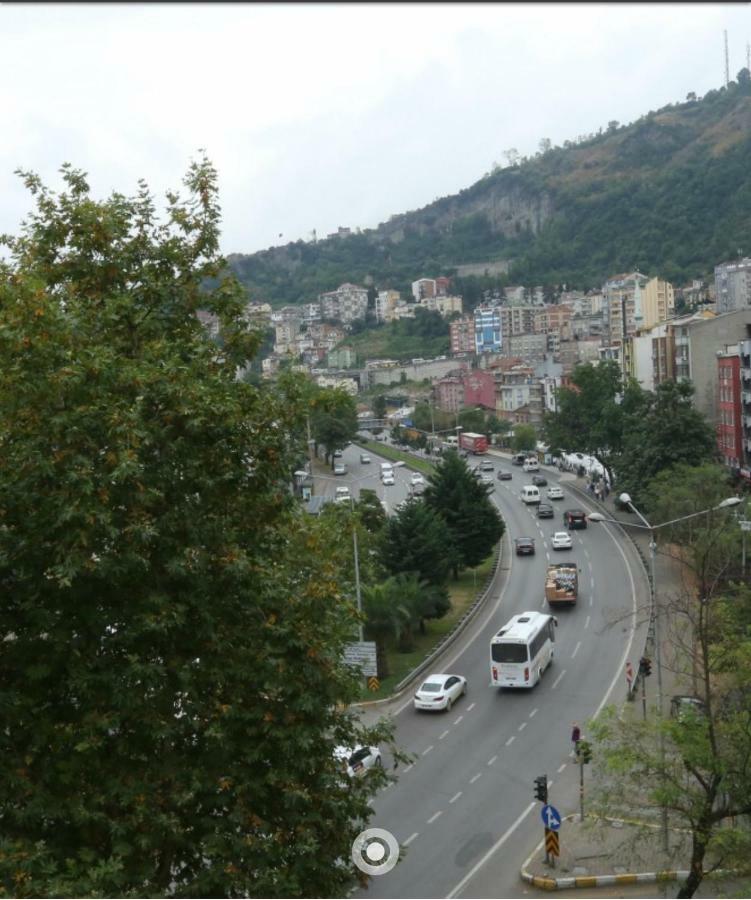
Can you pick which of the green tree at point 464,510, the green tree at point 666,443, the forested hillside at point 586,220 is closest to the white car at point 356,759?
the green tree at point 464,510

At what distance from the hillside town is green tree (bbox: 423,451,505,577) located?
24.3 feet

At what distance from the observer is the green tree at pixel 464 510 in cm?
2938

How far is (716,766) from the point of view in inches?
360

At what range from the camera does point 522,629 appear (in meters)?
21.2

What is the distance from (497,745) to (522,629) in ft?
12.4

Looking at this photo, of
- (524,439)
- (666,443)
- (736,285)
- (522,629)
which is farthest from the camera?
(736,285)

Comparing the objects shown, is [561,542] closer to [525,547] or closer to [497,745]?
[525,547]

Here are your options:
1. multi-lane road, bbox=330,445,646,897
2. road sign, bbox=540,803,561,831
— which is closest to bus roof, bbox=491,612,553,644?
multi-lane road, bbox=330,445,646,897

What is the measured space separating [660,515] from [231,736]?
22.5 metres

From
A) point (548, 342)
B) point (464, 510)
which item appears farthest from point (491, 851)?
point (548, 342)

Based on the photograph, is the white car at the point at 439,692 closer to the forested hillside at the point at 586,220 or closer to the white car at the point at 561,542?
the white car at the point at 561,542

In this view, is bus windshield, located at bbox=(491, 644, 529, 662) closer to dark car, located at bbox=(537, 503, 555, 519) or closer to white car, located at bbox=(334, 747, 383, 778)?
white car, located at bbox=(334, 747, 383, 778)

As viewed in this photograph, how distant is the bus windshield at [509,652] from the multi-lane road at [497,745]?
771 mm

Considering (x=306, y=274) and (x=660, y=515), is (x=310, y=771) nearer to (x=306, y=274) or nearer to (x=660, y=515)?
(x=660, y=515)
